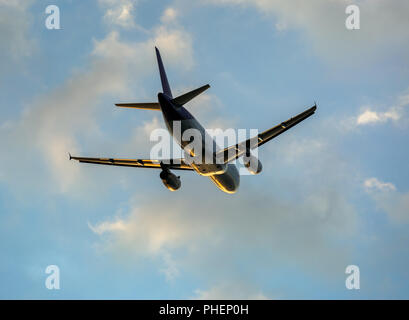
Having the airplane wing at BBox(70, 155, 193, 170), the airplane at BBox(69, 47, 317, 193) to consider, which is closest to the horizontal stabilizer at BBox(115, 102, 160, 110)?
the airplane at BBox(69, 47, 317, 193)

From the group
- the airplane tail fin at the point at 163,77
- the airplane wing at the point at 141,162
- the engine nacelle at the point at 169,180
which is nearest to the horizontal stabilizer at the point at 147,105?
the airplane tail fin at the point at 163,77

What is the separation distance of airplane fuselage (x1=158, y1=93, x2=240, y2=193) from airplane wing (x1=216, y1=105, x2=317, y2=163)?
1.02m

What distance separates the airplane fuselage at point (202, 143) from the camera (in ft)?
99.8

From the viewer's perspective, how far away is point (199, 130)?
32.7m

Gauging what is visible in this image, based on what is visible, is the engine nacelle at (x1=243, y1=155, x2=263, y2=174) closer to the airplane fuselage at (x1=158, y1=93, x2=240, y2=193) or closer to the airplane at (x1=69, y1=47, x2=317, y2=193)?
the airplane at (x1=69, y1=47, x2=317, y2=193)

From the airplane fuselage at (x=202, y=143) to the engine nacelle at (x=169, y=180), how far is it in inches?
115

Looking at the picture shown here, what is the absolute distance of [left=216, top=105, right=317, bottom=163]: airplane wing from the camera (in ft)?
92.8

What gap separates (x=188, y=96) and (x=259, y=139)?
18.8 ft

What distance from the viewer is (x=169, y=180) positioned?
120ft

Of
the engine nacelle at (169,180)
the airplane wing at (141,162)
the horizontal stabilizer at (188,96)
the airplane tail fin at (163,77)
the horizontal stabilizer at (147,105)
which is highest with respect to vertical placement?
the airplane tail fin at (163,77)

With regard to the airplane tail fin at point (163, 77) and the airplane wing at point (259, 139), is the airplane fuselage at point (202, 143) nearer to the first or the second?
the airplane wing at point (259, 139)

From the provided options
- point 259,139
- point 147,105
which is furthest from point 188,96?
point 259,139
